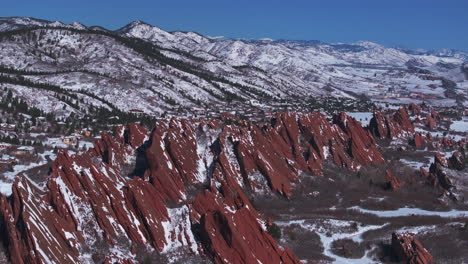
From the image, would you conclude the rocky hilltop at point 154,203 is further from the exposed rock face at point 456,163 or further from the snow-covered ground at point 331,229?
the exposed rock face at point 456,163

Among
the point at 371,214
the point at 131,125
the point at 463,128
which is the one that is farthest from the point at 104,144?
the point at 463,128

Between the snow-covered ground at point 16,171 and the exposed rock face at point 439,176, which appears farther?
the exposed rock face at point 439,176

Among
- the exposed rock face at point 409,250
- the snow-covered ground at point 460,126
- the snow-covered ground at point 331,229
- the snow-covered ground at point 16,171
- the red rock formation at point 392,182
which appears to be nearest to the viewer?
the snow-covered ground at point 16,171

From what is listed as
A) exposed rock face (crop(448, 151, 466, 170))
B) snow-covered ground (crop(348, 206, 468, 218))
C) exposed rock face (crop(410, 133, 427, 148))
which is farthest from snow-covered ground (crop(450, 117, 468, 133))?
snow-covered ground (crop(348, 206, 468, 218))

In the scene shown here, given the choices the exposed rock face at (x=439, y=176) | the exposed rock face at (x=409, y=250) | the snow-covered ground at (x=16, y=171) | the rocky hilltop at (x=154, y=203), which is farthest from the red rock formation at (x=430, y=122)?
the snow-covered ground at (x=16, y=171)

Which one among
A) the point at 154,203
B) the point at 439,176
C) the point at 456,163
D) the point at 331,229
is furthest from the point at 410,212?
the point at 154,203

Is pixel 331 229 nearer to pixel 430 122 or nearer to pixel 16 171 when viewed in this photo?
pixel 16 171

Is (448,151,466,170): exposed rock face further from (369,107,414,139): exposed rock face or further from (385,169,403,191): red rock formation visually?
(369,107,414,139): exposed rock face
